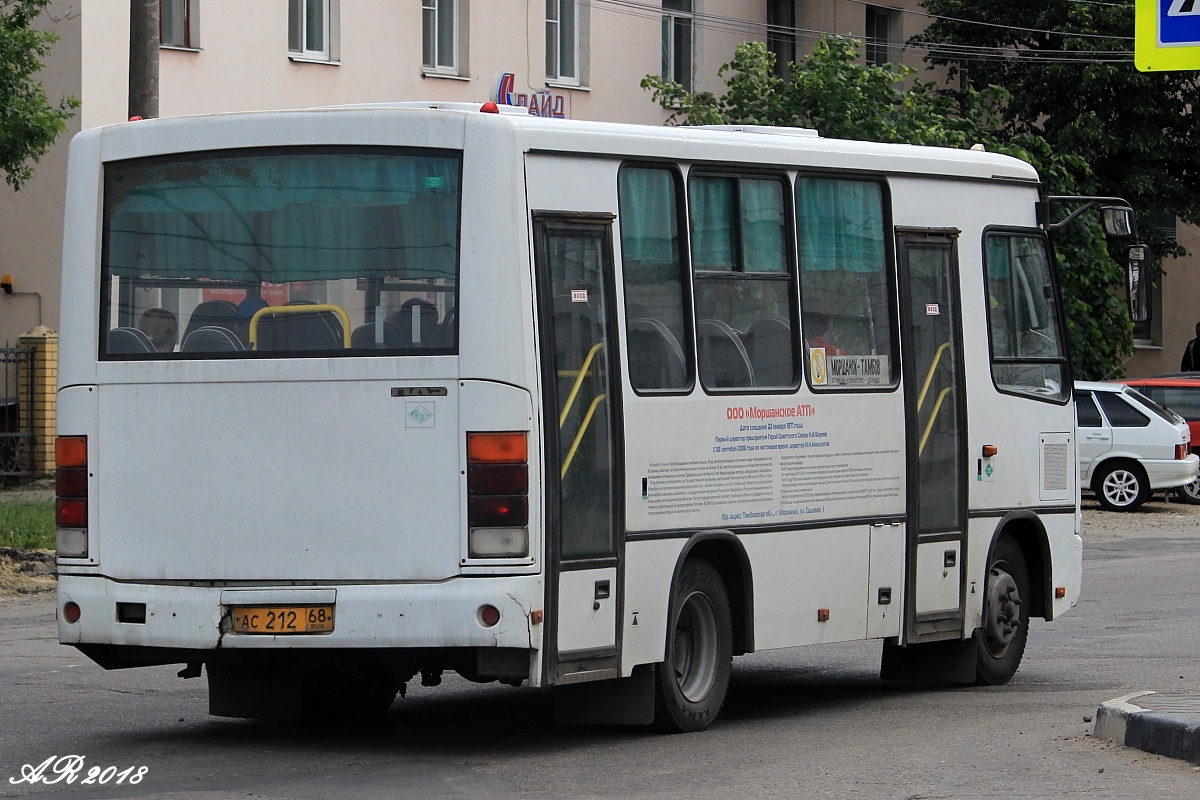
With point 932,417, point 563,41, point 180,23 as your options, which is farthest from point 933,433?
point 563,41

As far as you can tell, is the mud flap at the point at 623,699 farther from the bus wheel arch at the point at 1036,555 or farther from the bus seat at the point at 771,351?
the bus wheel arch at the point at 1036,555

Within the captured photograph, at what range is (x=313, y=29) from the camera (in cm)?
3022

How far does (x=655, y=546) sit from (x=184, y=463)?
81.3 inches

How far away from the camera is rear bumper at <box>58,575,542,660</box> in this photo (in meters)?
8.71

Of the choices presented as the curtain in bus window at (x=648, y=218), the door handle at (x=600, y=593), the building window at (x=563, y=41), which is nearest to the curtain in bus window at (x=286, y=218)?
the curtain in bus window at (x=648, y=218)

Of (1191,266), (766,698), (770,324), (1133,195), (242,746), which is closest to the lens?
(242,746)

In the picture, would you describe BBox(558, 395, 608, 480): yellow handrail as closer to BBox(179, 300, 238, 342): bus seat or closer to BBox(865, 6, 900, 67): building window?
BBox(179, 300, 238, 342): bus seat

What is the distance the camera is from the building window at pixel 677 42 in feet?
119

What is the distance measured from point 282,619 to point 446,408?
3.60 feet

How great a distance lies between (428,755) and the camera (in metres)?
9.22

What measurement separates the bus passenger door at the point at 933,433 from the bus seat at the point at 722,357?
56.0 inches

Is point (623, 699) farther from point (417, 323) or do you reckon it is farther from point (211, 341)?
point (211, 341)

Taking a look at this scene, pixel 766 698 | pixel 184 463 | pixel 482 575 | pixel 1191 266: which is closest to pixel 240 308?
pixel 184 463

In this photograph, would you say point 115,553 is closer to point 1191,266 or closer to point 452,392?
point 452,392
